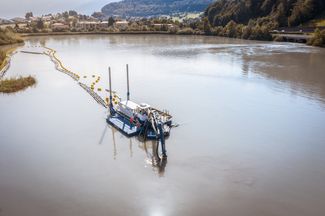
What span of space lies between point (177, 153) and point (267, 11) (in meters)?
65.9

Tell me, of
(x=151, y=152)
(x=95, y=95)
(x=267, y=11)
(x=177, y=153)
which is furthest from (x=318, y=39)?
(x=151, y=152)

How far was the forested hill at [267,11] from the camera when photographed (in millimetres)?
62375

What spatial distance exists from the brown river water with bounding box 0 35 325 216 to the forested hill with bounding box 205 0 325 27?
44.0 metres

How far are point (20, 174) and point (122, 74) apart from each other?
1662 centimetres

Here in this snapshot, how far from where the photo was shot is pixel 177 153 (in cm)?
1253

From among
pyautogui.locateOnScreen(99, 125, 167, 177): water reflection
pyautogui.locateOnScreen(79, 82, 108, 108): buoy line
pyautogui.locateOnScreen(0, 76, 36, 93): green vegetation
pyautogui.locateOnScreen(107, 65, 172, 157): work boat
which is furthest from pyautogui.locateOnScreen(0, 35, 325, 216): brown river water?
pyautogui.locateOnScreen(0, 76, 36, 93): green vegetation

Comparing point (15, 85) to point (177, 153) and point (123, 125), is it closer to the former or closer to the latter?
point (123, 125)

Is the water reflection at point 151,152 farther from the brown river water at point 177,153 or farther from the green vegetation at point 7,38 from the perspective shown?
the green vegetation at point 7,38

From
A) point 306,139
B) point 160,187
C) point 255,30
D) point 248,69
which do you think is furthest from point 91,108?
point 255,30

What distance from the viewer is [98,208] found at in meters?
9.33

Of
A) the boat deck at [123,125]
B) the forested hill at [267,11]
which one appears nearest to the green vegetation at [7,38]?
the boat deck at [123,125]

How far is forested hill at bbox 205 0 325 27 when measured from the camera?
62.4m

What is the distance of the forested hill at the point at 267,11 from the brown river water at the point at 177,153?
144 feet

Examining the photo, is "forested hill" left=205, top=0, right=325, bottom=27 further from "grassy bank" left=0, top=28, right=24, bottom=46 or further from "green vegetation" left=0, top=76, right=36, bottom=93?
"green vegetation" left=0, top=76, right=36, bottom=93
